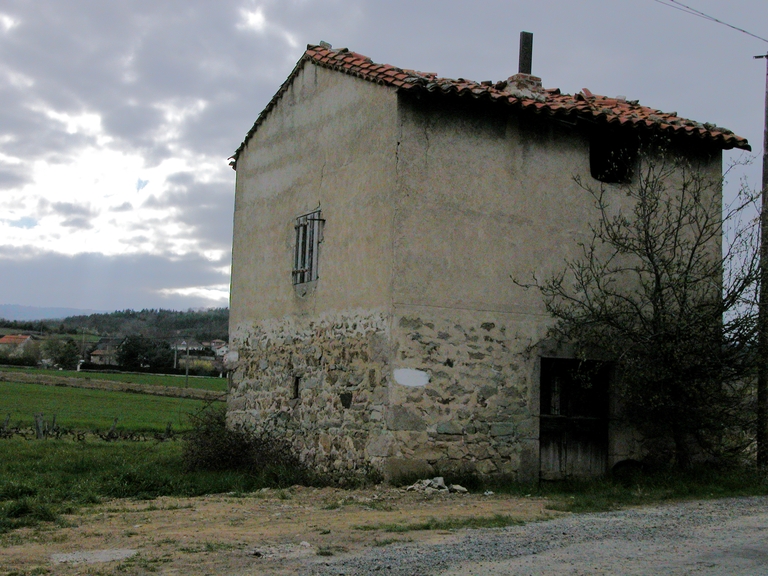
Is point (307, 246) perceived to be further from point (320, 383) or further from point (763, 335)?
point (763, 335)

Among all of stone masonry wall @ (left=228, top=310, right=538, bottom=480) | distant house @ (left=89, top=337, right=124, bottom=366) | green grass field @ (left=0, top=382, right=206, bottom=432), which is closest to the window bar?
stone masonry wall @ (left=228, top=310, right=538, bottom=480)

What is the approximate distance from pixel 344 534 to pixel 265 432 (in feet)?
22.8

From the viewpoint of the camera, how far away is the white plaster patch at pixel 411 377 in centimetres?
1095

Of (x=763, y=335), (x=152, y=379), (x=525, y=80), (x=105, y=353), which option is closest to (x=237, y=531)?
(x=763, y=335)

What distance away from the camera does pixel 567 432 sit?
1212 cm

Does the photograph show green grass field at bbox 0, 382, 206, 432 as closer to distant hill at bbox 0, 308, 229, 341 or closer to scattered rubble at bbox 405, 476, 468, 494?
scattered rubble at bbox 405, 476, 468, 494

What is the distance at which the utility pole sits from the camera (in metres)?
11.2

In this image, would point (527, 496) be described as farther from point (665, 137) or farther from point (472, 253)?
point (665, 137)

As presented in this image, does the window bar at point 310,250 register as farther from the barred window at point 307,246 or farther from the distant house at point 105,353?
the distant house at point 105,353

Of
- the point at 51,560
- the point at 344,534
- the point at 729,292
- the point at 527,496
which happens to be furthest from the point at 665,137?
the point at 51,560

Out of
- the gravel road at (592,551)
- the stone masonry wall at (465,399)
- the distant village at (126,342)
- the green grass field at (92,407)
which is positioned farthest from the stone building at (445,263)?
the distant village at (126,342)

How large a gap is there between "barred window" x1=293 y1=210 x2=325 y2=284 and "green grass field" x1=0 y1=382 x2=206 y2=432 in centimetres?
1380

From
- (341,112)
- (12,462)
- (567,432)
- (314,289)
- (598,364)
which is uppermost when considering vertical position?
(341,112)

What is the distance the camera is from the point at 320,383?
42.0 feet
